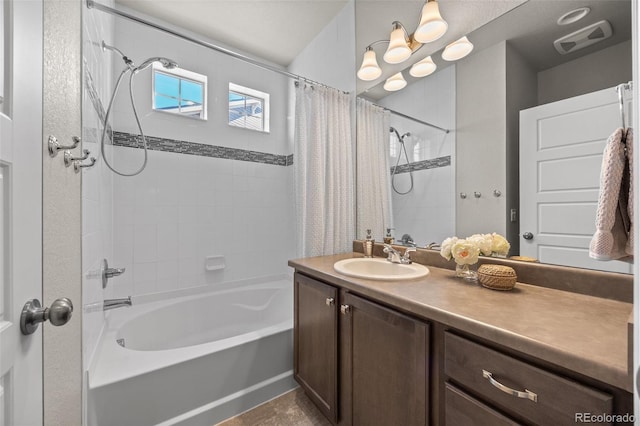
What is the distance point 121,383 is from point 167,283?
3.87 feet

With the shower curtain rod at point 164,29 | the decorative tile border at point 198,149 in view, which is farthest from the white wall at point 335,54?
the decorative tile border at point 198,149

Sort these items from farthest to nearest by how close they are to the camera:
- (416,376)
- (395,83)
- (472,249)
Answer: (395,83), (472,249), (416,376)

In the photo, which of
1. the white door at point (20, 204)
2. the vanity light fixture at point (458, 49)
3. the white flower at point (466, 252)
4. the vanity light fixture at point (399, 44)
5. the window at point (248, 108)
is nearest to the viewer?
the white door at point (20, 204)

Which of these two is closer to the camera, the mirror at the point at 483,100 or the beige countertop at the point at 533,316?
the beige countertop at the point at 533,316

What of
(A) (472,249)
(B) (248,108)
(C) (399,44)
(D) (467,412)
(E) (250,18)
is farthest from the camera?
(B) (248,108)

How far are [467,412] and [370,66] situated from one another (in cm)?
196

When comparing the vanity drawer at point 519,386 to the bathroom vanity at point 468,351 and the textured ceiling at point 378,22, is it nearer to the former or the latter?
the bathroom vanity at point 468,351

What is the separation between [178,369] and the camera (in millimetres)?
1354

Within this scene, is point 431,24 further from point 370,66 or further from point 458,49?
point 370,66

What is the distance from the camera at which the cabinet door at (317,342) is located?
1274 millimetres

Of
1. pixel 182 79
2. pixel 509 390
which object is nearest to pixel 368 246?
pixel 509 390

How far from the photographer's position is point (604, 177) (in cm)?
63

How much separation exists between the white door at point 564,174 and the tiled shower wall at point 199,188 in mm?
2197

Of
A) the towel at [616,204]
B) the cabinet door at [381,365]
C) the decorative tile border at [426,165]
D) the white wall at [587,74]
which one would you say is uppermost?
the white wall at [587,74]
